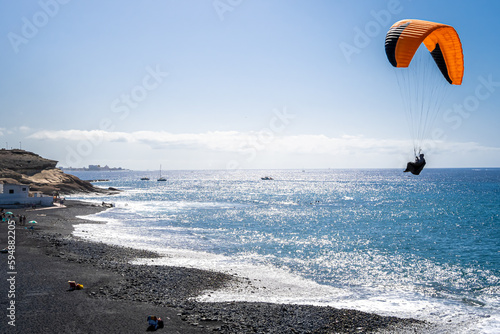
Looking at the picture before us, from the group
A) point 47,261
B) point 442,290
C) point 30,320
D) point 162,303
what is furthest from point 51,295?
point 442,290

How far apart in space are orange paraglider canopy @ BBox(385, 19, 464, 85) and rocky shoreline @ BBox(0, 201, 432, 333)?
1464cm

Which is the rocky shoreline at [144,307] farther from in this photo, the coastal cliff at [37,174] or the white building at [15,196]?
the coastal cliff at [37,174]

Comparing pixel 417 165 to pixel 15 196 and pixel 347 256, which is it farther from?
pixel 15 196

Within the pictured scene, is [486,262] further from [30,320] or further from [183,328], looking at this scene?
[30,320]

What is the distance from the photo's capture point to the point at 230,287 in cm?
2053

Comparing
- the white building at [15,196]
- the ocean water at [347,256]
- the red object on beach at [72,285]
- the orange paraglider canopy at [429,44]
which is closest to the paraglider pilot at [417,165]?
the orange paraglider canopy at [429,44]

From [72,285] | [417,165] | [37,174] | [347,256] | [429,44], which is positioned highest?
[429,44]

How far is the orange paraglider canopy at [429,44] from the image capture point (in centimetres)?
1961

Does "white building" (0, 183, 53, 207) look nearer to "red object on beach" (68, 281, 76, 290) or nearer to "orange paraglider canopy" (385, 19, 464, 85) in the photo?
"red object on beach" (68, 281, 76, 290)

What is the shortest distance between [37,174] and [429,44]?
316 ft

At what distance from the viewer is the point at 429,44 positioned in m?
21.2

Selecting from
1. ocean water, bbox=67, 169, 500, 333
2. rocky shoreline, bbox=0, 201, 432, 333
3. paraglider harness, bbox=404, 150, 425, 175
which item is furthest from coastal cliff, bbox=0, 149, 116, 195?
paraglider harness, bbox=404, 150, 425, 175

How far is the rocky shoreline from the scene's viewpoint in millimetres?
14422

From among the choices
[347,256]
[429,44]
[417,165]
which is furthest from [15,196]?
[429,44]
